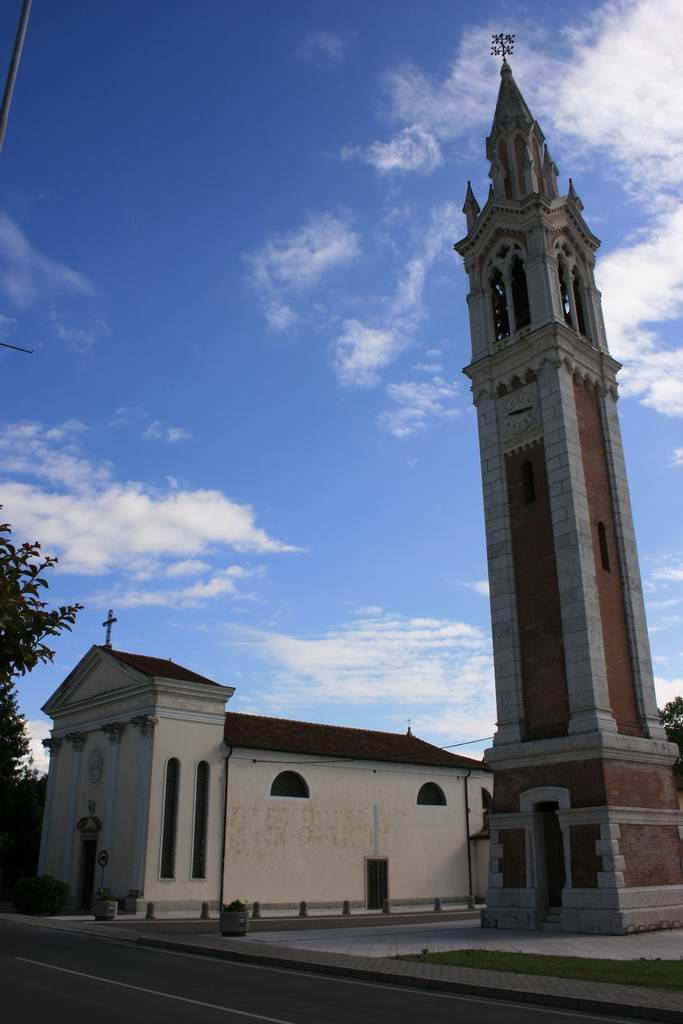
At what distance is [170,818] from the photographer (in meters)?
33.2

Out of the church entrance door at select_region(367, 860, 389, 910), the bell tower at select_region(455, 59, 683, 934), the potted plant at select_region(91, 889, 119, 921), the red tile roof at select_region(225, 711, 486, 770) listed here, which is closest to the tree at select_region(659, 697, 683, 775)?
the red tile roof at select_region(225, 711, 486, 770)

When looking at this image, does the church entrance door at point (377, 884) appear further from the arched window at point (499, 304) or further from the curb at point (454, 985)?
the arched window at point (499, 304)

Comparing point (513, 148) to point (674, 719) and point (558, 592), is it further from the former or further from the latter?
point (674, 719)

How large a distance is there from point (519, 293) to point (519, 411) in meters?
5.59

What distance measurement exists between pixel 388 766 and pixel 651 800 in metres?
18.5

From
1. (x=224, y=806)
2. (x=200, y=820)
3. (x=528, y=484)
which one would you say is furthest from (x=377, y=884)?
(x=528, y=484)

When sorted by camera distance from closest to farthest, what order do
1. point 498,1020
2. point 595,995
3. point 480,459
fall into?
1. point 498,1020
2. point 595,995
3. point 480,459

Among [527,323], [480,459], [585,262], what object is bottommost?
[480,459]

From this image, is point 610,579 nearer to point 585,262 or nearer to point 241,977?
point 585,262

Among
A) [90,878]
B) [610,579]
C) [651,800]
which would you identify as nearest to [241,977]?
[651,800]

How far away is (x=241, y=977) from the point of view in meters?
14.2

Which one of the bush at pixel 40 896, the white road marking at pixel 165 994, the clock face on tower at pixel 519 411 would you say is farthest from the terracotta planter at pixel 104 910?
the clock face on tower at pixel 519 411

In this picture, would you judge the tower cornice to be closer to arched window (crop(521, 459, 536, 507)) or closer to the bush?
arched window (crop(521, 459, 536, 507))

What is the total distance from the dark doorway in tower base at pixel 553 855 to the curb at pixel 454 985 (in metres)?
9.64
